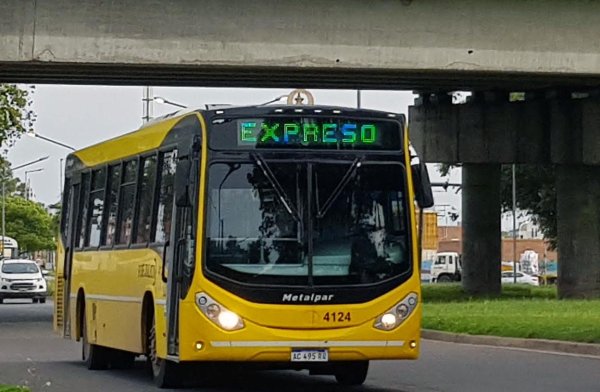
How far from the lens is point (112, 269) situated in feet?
63.2

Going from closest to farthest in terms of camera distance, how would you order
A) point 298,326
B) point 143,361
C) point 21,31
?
1. point 298,326
2. point 143,361
3. point 21,31

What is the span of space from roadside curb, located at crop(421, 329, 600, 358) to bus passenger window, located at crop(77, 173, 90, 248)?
7572 millimetres

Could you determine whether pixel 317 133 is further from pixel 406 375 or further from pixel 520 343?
pixel 520 343

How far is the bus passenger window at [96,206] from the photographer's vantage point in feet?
66.5

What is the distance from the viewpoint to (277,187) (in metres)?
15.7

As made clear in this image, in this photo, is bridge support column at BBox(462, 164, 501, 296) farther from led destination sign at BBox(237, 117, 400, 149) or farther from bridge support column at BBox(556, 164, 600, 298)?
led destination sign at BBox(237, 117, 400, 149)

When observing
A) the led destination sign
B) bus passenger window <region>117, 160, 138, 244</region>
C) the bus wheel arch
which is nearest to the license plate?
the led destination sign

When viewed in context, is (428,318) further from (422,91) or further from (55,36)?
(422,91)

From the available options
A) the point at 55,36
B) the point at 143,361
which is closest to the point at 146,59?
the point at 55,36

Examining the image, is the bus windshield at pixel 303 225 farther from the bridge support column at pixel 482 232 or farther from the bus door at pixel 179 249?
the bridge support column at pixel 482 232

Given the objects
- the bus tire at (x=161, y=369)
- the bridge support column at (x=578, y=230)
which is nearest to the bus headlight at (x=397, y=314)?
the bus tire at (x=161, y=369)

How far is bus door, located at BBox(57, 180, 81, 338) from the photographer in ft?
72.2

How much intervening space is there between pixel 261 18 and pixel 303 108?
15.9 meters

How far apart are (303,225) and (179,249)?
4.59 ft
